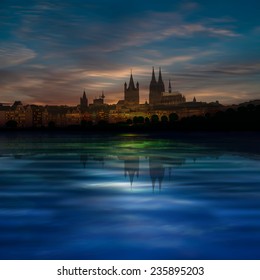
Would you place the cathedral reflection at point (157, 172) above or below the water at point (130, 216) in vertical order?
below

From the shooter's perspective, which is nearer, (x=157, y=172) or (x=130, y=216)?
(x=130, y=216)

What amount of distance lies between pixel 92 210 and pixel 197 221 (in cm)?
315

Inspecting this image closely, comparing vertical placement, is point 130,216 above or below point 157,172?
above

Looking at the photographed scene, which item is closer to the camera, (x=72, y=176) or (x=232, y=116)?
(x=72, y=176)

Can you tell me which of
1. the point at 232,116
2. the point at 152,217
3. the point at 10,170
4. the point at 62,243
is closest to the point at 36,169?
the point at 10,170

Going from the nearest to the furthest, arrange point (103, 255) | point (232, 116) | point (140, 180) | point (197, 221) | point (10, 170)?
point (103, 255), point (197, 221), point (140, 180), point (10, 170), point (232, 116)

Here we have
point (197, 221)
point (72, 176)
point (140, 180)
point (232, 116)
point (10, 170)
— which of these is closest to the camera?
point (197, 221)

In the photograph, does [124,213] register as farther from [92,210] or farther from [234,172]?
[234,172]

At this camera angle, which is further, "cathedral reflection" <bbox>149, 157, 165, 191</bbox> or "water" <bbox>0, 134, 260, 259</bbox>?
"cathedral reflection" <bbox>149, 157, 165, 191</bbox>

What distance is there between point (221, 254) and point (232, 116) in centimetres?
18857

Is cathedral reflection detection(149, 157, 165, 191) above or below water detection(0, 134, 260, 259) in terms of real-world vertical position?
below

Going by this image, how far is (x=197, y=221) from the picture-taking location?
1442 cm

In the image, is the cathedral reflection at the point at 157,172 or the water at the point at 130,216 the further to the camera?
the cathedral reflection at the point at 157,172
